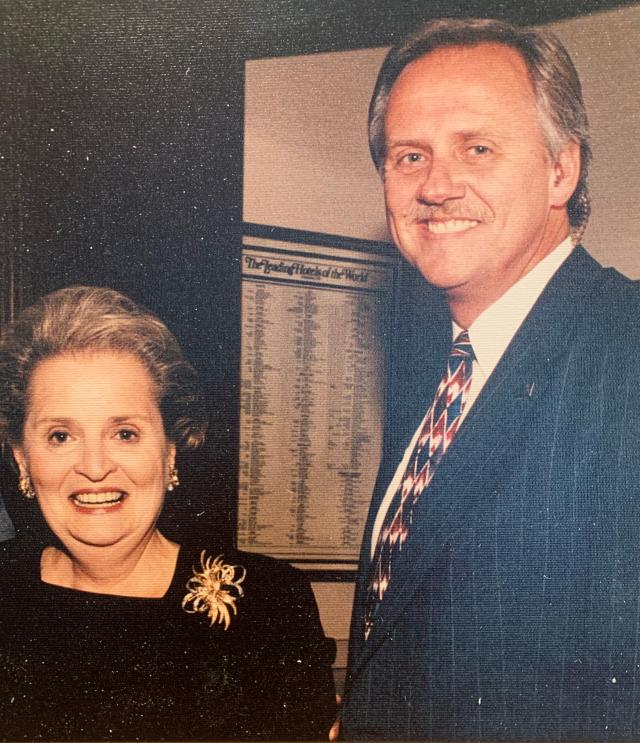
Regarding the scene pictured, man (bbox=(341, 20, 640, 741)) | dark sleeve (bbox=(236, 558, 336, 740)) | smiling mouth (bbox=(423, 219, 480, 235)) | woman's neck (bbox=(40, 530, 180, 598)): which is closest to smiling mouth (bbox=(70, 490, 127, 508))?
woman's neck (bbox=(40, 530, 180, 598))

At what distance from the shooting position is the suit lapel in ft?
6.67

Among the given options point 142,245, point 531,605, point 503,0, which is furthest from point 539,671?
point 503,0

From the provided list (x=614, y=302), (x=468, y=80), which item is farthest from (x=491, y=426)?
(x=468, y=80)

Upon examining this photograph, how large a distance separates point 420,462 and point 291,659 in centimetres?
52

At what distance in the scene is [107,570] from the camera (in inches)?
81.0

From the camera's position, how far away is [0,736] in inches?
81.0

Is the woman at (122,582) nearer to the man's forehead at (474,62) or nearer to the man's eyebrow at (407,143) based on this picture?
the man's eyebrow at (407,143)

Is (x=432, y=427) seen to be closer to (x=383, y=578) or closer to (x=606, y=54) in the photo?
(x=383, y=578)

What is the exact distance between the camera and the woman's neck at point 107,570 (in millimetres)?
2055

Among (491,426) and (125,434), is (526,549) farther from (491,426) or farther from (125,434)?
(125,434)

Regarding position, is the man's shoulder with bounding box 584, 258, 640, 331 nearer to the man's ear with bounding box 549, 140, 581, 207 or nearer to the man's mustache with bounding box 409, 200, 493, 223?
the man's ear with bounding box 549, 140, 581, 207

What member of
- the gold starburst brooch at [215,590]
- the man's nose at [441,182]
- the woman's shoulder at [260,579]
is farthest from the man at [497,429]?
the gold starburst brooch at [215,590]

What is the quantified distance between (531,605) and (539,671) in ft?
0.48

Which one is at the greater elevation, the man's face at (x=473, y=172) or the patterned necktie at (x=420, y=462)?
the man's face at (x=473, y=172)
